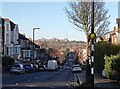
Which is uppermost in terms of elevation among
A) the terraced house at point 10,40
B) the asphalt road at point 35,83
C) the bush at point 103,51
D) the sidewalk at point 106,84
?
the terraced house at point 10,40

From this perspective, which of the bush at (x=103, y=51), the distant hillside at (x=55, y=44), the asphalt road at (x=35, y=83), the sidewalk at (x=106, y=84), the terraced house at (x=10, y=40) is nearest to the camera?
the sidewalk at (x=106, y=84)

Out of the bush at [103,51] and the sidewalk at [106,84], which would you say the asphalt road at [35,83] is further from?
the bush at [103,51]

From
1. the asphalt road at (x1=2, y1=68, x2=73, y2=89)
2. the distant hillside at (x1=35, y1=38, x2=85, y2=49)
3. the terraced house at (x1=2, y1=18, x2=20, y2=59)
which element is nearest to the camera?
the asphalt road at (x1=2, y1=68, x2=73, y2=89)

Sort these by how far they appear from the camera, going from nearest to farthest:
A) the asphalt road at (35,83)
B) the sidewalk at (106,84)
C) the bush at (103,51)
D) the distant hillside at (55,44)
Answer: the sidewalk at (106,84) < the asphalt road at (35,83) < the bush at (103,51) < the distant hillside at (55,44)

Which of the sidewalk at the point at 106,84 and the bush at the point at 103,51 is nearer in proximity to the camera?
the sidewalk at the point at 106,84

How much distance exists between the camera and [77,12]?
35.3 metres

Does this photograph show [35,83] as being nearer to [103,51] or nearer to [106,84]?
[106,84]

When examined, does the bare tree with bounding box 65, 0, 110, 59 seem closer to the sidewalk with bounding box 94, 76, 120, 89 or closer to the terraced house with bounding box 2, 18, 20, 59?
the sidewalk with bounding box 94, 76, 120, 89

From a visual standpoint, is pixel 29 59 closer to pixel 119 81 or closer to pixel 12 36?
pixel 12 36

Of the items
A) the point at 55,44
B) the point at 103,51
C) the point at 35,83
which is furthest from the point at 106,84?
the point at 55,44

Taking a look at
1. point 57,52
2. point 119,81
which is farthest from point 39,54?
point 119,81

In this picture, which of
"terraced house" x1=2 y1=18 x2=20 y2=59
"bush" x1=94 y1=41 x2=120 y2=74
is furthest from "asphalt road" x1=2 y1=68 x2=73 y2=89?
"terraced house" x1=2 y1=18 x2=20 y2=59

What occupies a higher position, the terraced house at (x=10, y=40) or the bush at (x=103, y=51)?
the terraced house at (x=10, y=40)

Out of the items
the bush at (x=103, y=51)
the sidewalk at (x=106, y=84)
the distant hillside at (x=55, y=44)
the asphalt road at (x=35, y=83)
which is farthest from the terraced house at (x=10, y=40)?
the sidewalk at (x=106, y=84)
